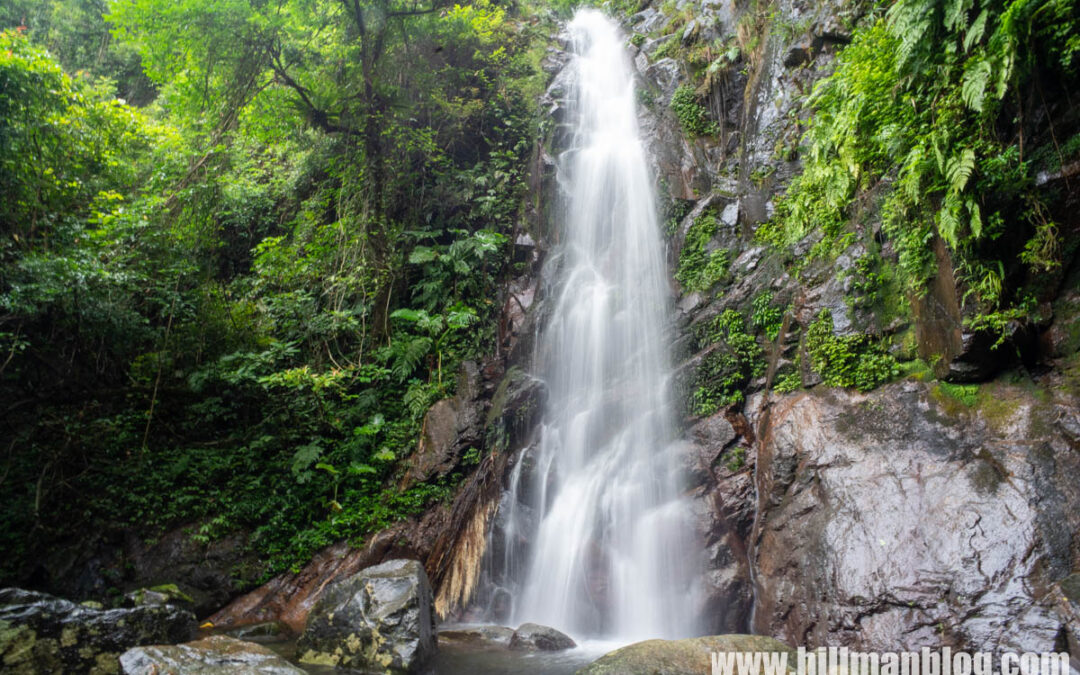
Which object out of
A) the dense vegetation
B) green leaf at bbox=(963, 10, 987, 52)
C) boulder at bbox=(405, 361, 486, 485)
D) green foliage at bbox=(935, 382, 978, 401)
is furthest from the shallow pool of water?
green leaf at bbox=(963, 10, 987, 52)

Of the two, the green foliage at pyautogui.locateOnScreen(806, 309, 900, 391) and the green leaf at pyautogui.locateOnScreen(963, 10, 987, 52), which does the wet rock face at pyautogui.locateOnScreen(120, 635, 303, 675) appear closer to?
the green foliage at pyautogui.locateOnScreen(806, 309, 900, 391)

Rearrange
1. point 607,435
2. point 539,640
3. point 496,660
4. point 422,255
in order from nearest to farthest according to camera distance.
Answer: point 496,660, point 539,640, point 607,435, point 422,255

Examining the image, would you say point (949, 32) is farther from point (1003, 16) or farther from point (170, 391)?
point (170, 391)

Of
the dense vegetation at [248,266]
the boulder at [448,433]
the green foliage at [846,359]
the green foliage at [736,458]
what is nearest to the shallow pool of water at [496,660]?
the green foliage at [736,458]

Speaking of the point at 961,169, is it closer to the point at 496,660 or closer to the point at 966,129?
the point at 966,129

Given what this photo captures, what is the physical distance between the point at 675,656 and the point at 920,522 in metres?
2.69

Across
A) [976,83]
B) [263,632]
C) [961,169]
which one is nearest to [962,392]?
[961,169]

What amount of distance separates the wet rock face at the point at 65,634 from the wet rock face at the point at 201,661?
819 millimetres

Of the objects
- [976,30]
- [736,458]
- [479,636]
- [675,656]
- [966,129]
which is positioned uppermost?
[976,30]

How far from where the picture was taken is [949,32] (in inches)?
209

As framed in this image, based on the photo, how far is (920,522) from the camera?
5172 mm

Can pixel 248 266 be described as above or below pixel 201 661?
above

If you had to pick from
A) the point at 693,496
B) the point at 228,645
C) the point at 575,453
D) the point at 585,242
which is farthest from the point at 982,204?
the point at 228,645

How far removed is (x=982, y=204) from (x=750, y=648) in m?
4.74
